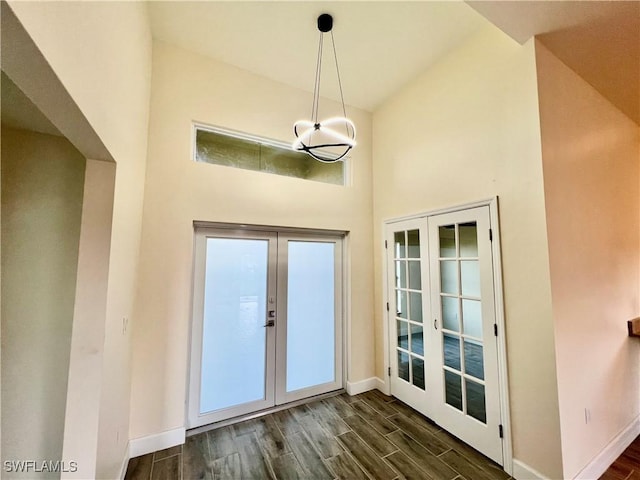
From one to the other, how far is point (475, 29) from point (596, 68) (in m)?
1.10

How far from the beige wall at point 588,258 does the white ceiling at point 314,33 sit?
99 centimetres

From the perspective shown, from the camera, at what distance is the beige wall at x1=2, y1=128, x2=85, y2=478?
185 centimetres

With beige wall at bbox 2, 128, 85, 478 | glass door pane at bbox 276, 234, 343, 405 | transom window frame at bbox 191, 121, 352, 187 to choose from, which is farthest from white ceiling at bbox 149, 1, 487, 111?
glass door pane at bbox 276, 234, 343, 405

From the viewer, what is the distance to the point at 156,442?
2.50 metres

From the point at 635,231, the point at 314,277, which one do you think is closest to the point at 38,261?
the point at 314,277

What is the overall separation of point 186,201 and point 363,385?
315cm

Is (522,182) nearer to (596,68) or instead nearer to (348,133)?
(596,68)

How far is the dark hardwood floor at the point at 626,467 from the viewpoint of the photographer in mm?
2195

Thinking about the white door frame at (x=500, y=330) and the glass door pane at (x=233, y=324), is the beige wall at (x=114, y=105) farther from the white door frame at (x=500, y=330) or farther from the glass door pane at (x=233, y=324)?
the white door frame at (x=500, y=330)

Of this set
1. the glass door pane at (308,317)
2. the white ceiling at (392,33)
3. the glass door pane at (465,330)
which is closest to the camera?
the white ceiling at (392,33)

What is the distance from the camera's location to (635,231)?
2.97 metres

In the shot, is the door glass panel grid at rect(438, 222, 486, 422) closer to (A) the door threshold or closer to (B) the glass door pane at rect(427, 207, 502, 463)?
(B) the glass door pane at rect(427, 207, 502, 463)

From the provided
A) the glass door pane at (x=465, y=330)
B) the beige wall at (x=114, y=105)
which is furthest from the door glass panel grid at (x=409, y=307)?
the beige wall at (x=114, y=105)

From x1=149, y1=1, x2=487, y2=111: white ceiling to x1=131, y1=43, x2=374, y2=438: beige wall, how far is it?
253 millimetres
